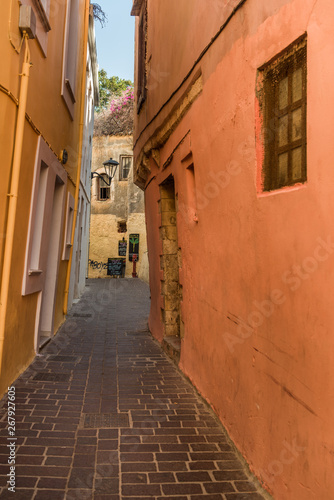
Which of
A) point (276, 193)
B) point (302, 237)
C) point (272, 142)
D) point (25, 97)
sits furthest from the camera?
point (25, 97)

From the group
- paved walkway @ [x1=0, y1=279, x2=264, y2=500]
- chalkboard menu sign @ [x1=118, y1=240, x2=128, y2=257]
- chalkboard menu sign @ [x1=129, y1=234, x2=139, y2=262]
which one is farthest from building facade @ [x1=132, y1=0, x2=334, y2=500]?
chalkboard menu sign @ [x1=118, y1=240, x2=128, y2=257]

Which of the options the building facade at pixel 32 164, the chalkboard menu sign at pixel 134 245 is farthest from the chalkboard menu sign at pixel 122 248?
the building facade at pixel 32 164

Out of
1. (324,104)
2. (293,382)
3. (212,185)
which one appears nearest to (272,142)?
(324,104)

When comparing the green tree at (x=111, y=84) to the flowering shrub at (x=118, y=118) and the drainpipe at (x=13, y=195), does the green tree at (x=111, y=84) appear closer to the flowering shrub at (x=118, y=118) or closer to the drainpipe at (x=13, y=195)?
the flowering shrub at (x=118, y=118)

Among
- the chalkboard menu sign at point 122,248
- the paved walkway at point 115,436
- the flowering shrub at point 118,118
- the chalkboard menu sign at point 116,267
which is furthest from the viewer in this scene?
the flowering shrub at point 118,118

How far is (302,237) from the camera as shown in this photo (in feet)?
7.97

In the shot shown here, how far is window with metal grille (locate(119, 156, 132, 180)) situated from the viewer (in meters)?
25.4

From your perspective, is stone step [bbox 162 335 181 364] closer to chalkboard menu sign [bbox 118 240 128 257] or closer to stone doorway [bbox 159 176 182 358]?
stone doorway [bbox 159 176 182 358]

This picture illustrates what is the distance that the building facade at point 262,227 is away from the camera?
89.5 inches

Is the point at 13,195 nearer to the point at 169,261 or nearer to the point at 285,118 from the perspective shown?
the point at 285,118

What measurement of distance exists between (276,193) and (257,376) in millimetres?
1239

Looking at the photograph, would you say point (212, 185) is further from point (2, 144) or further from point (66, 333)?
point (66, 333)

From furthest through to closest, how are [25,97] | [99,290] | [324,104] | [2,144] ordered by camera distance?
1. [99,290]
2. [25,97]
3. [2,144]
4. [324,104]

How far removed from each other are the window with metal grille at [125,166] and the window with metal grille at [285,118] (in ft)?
74.4
